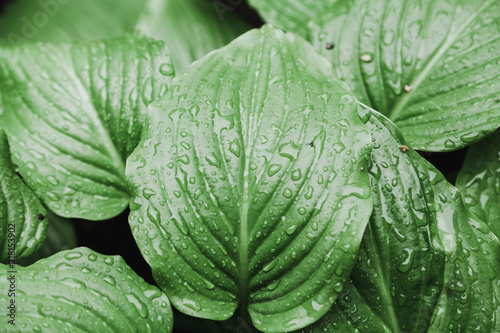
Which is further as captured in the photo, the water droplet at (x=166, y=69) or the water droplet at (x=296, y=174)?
the water droplet at (x=166, y=69)

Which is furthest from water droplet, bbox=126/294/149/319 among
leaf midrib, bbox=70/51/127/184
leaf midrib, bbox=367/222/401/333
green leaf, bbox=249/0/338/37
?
green leaf, bbox=249/0/338/37

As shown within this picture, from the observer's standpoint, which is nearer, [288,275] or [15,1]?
[288,275]

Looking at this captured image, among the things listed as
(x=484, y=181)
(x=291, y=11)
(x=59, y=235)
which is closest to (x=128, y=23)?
→ (x=291, y=11)

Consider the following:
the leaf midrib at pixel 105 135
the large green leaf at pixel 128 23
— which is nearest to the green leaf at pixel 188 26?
the large green leaf at pixel 128 23

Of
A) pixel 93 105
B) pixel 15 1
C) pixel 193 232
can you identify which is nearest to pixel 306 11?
pixel 93 105

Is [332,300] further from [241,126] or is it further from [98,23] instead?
[98,23]

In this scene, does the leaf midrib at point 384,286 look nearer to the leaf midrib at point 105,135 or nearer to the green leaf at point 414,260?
the green leaf at point 414,260
